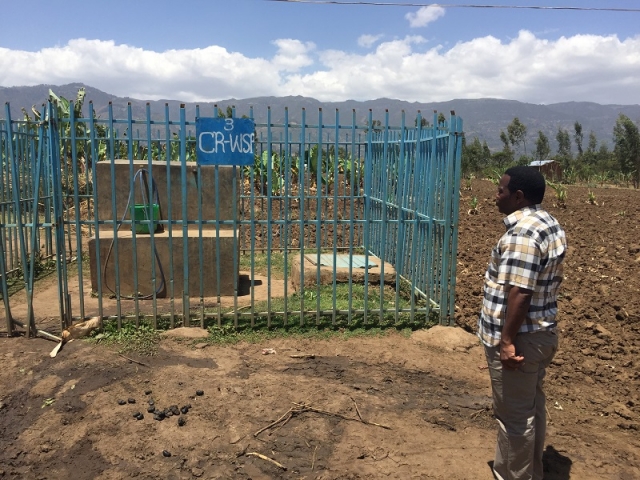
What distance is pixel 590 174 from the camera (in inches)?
1510

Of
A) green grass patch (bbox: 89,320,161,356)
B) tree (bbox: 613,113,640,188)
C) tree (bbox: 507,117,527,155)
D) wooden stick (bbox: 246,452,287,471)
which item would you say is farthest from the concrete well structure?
tree (bbox: 507,117,527,155)

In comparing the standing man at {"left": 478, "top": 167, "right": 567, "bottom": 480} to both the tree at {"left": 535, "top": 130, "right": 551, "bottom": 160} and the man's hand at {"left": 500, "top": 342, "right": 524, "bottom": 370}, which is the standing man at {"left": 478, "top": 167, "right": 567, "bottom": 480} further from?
the tree at {"left": 535, "top": 130, "right": 551, "bottom": 160}

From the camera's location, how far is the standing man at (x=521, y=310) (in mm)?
2852

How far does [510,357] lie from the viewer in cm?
292

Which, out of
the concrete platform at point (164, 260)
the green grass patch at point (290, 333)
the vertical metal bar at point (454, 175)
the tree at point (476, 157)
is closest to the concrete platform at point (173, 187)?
the concrete platform at point (164, 260)

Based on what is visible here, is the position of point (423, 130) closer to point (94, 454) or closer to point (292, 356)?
point (292, 356)

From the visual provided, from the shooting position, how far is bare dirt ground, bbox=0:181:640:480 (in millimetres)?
3633

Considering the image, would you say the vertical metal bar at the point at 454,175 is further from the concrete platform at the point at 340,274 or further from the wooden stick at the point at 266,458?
the wooden stick at the point at 266,458

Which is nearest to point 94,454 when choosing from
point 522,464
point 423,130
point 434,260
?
point 522,464

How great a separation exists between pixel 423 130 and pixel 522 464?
437 centimetres

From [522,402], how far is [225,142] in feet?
12.9

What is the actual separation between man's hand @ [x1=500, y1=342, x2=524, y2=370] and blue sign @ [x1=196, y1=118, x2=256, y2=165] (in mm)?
3558

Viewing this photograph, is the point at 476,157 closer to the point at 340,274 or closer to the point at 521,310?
the point at 340,274

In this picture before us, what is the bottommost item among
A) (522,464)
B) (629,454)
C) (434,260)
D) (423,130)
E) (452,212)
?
(629,454)
